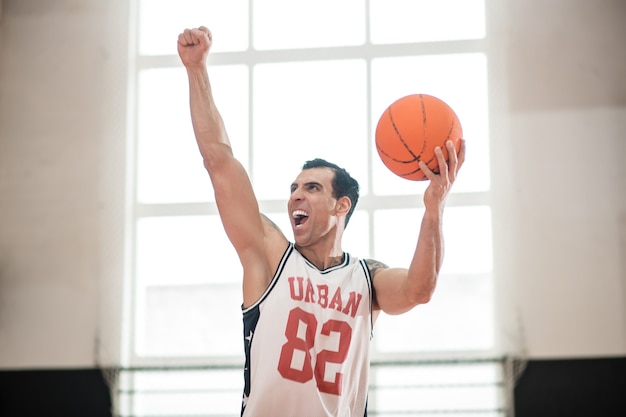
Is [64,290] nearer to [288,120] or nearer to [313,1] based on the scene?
[288,120]

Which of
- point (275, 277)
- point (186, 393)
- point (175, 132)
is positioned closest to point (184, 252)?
point (175, 132)

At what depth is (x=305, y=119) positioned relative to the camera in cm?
745

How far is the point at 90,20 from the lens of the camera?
7648 mm

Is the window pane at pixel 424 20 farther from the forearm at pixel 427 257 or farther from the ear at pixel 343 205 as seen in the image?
the forearm at pixel 427 257

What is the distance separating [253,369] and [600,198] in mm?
4530

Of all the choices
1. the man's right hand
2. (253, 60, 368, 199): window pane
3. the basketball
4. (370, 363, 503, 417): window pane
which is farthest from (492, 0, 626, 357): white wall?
the man's right hand

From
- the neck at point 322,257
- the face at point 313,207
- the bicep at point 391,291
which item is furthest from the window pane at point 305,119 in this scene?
the bicep at point 391,291

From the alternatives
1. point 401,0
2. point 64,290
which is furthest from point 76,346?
point 401,0

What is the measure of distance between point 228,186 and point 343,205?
0.67 meters

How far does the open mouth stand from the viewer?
3.73 meters

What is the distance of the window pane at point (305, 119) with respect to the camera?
7.32 meters

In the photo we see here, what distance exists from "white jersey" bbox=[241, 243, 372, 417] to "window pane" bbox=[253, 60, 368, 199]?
3.79m

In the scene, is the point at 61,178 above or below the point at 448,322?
above

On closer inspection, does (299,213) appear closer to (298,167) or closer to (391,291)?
(391,291)
